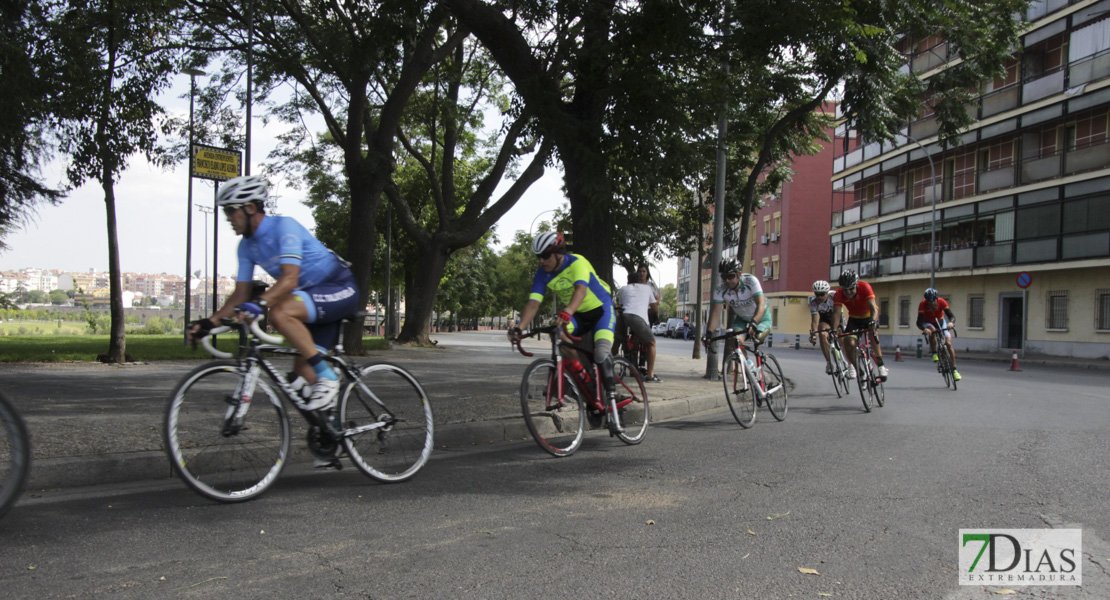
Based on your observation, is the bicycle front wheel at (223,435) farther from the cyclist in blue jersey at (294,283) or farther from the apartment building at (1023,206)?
the apartment building at (1023,206)

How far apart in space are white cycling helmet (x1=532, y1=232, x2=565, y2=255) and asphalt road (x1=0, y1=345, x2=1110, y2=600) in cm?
167

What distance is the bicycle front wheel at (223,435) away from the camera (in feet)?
14.5

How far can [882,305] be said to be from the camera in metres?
46.0

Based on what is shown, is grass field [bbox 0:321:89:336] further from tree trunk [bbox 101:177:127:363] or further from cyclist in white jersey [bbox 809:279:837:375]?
cyclist in white jersey [bbox 809:279:837:375]

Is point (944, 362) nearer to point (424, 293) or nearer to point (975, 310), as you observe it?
point (424, 293)

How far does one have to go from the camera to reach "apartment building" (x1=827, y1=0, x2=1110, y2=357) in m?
29.8

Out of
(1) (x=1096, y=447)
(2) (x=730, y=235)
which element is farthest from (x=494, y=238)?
(1) (x=1096, y=447)

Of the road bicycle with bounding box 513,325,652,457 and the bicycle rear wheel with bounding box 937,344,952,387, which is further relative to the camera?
the bicycle rear wheel with bounding box 937,344,952,387

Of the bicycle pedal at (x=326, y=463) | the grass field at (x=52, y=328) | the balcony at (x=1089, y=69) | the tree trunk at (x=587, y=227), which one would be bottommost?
the grass field at (x=52, y=328)

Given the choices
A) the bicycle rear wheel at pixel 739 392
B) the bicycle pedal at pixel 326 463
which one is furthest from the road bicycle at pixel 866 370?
the bicycle pedal at pixel 326 463

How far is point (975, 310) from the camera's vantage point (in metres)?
37.9

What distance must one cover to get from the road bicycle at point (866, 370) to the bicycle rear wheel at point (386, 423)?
6.47m

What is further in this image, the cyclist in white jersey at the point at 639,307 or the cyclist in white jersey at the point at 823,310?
the cyclist in white jersey at the point at 639,307

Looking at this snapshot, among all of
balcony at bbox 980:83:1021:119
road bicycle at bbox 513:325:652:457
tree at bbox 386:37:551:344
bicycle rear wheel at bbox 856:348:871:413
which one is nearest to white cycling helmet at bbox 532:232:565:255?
road bicycle at bbox 513:325:652:457
